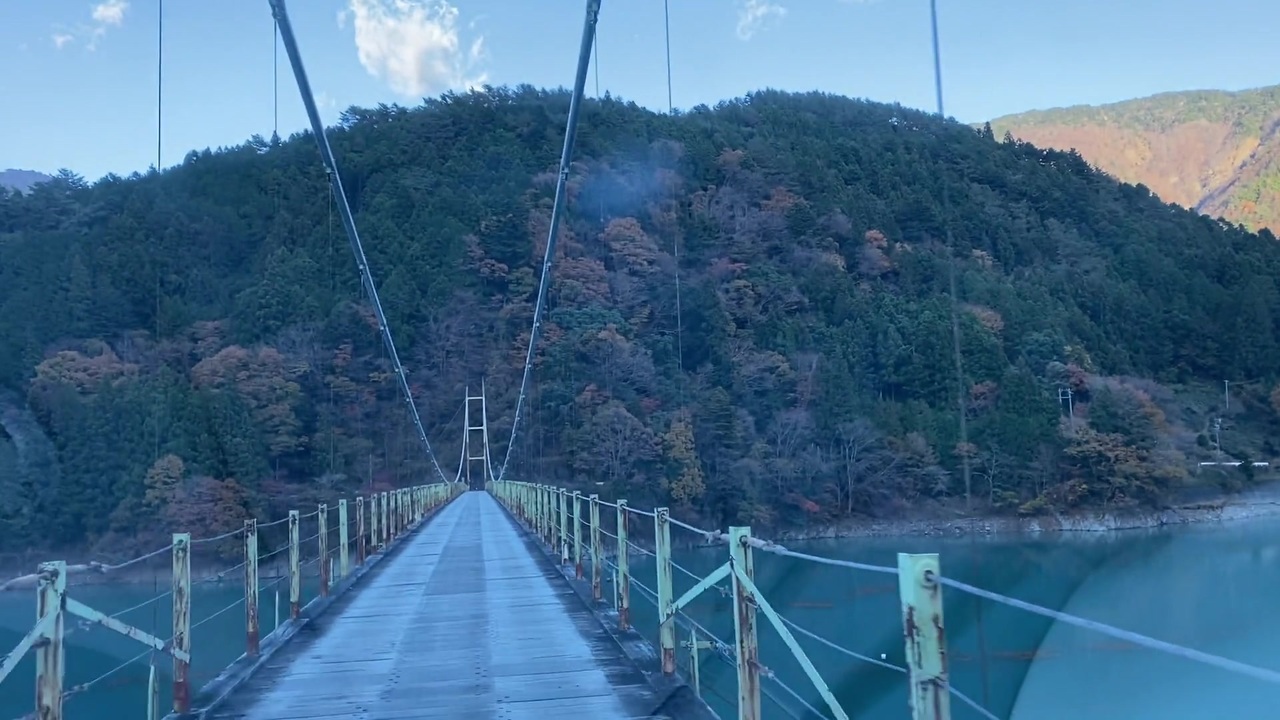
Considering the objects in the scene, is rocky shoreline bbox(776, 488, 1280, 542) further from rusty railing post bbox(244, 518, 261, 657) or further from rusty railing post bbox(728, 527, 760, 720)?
rusty railing post bbox(728, 527, 760, 720)

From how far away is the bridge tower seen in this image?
3146 cm

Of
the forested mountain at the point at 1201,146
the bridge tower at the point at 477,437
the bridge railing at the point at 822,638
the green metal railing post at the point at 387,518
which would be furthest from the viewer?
the bridge tower at the point at 477,437

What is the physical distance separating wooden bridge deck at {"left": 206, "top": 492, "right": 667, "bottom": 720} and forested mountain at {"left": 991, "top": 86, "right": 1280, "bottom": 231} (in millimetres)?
Result: 13620

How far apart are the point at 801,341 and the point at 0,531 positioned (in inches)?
605

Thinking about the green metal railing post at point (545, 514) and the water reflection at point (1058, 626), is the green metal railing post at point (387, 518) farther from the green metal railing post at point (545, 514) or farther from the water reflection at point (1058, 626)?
the water reflection at point (1058, 626)

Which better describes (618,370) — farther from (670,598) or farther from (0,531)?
(670,598)

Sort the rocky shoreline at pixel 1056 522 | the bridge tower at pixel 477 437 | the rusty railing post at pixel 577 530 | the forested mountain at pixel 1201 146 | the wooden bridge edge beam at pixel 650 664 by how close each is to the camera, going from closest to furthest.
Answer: the wooden bridge edge beam at pixel 650 664 < the rusty railing post at pixel 577 530 < the forested mountain at pixel 1201 146 < the rocky shoreline at pixel 1056 522 < the bridge tower at pixel 477 437

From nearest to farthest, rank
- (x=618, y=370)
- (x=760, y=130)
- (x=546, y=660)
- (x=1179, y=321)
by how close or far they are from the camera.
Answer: (x=546, y=660) → (x=1179, y=321) → (x=618, y=370) → (x=760, y=130)

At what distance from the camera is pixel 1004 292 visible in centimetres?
2028

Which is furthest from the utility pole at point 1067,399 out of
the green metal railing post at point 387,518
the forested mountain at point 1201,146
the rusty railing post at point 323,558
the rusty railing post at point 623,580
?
the rusty railing post at point 623,580

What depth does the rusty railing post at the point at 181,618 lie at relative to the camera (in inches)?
108

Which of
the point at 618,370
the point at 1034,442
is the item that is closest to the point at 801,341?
the point at 618,370

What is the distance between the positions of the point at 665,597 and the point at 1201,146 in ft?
52.8

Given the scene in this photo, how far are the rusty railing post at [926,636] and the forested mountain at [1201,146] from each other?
1542 cm
